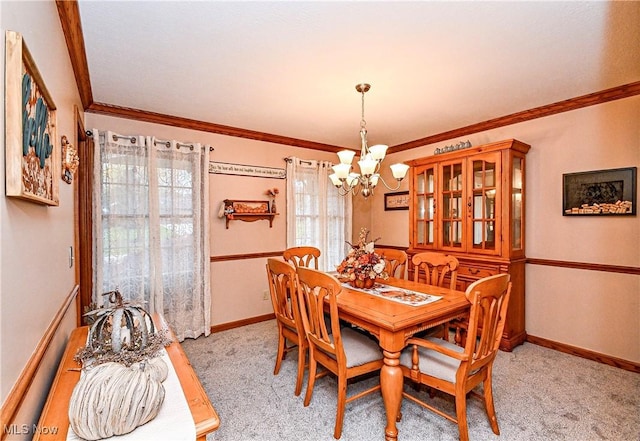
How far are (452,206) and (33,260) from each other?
3510 mm

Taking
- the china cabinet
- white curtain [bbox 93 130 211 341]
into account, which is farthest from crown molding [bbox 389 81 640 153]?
white curtain [bbox 93 130 211 341]

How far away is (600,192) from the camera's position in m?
2.76

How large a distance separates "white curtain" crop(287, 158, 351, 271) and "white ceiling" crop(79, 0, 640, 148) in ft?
3.68

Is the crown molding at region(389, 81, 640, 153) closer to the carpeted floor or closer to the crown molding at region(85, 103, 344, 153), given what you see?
the crown molding at region(85, 103, 344, 153)

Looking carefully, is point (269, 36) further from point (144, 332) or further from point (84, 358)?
point (84, 358)

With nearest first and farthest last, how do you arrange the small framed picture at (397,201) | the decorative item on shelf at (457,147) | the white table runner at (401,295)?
the white table runner at (401,295)
the decorative item on shelf at (457,147)
the small framed picture at (397,201)

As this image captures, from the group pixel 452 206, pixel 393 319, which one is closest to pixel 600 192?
pixel 452 206

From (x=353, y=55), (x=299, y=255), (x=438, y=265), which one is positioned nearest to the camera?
(x=353, y=55)

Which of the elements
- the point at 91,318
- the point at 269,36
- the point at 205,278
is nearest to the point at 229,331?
the point at 205,278

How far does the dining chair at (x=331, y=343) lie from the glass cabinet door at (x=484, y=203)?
1.82 m

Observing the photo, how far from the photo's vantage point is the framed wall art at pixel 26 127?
790 mm

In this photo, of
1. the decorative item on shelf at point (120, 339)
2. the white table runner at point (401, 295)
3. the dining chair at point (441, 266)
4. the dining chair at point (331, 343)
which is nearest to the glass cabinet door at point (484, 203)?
the dining chair at point (441, 266)

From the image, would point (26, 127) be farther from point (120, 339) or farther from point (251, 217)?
point (251, 217)

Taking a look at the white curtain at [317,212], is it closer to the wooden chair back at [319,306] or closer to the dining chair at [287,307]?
the dining chair at [287,307]
